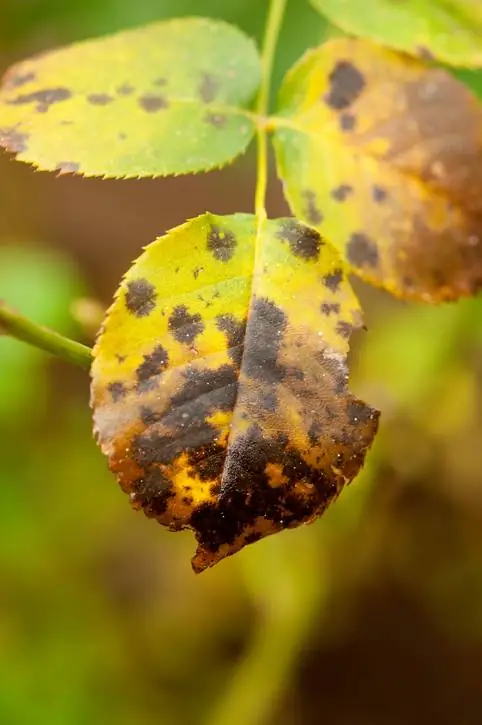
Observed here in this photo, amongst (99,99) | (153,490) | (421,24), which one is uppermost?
(421,24)

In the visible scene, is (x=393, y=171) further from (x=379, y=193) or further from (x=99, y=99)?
(x=99, y=99)

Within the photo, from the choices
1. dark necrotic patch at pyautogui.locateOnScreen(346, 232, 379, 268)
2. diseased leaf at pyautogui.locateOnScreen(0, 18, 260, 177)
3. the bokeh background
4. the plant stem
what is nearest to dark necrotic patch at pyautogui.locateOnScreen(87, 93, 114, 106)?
diseased leaf at pyautogui.locateOnScreen(0, 18, 260, 177)

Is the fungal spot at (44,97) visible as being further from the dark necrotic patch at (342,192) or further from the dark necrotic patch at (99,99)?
the dark necrotic patch at (342,192)

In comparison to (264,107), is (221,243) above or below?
below

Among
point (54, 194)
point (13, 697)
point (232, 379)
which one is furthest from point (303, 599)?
point (54, 194)

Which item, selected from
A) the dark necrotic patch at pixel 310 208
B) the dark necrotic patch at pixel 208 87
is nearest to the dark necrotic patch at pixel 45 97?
the dark necrotic patch at pixel 208 87

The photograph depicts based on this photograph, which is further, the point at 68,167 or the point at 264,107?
the point at 264,107

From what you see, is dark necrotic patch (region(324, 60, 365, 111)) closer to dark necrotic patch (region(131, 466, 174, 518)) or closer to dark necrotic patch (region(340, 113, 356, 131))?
dark necrotic patch (region(340, 113, 356, 131))

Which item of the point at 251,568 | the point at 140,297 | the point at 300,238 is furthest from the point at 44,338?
the point at 251,568
